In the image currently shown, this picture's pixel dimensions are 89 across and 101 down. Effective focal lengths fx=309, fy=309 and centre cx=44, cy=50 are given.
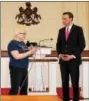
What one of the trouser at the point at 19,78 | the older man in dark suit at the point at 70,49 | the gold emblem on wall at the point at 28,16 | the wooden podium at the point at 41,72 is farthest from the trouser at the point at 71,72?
the gold emblem on wall at the point at 28,16

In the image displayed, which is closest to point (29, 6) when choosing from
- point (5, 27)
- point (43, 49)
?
point (5, 27)

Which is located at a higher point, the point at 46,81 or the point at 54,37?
the point at 54,37

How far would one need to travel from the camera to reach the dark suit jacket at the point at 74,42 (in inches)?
132

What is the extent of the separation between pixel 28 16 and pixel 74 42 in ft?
8.98

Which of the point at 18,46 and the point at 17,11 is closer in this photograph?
the point at 18,46

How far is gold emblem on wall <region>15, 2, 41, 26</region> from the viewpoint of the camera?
595 cm

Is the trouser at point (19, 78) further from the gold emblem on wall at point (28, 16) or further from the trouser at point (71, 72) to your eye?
the gold emblem on wall at point (28, 16)

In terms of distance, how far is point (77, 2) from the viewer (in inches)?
234

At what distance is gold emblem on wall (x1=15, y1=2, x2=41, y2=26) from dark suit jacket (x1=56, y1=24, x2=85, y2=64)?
256 centimetres

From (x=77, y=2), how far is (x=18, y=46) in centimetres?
290

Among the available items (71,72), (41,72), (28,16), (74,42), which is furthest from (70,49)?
(28,16)

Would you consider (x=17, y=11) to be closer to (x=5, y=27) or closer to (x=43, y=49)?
(x=5, y=27)

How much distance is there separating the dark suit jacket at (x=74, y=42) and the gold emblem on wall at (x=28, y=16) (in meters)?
2.56

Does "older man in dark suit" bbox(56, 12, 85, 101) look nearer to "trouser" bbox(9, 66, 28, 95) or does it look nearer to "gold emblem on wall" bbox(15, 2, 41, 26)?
"trouser" bbox(9, 66, 28, 95)
